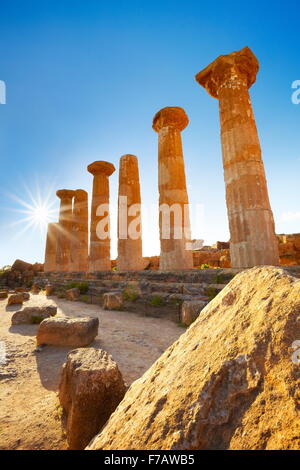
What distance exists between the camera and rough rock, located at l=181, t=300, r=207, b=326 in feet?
16.5

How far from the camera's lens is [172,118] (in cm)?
1018

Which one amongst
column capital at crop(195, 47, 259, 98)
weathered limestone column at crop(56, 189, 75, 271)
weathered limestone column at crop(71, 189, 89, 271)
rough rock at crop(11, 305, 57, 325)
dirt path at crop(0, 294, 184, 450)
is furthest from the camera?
Result: weathered limestone column at crop(56, 189, 75, 271)

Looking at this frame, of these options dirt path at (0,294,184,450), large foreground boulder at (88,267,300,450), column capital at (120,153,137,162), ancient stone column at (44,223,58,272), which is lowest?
dirt path at (0,294,184,450)

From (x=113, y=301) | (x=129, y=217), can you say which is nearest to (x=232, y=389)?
(x=113, y=301)

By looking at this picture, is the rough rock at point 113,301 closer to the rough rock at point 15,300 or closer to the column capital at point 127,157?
the rough rock at point 15,300

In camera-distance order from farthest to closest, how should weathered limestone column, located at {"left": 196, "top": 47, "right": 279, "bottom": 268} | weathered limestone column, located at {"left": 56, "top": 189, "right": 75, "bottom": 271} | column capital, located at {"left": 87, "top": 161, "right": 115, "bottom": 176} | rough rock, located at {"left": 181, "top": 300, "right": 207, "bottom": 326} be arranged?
weathered limestone column, located at {"left": 56, "top": 189, "right": 75, "bottom": 271} → column capital, located at {"left": 87, "top": 161, "right": 115, "bottom": 176} → weathered limestone column, located at {"left": 196, "top": 47, "right": 279, "bottom": 268} → rough rock, located at {"left": 181, "top": 300, "right": 207, "bottom": 326}

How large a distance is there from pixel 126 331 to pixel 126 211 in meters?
8.28

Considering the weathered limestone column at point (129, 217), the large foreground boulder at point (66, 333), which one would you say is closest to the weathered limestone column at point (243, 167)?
the large foreground boulder at point (66, 333)

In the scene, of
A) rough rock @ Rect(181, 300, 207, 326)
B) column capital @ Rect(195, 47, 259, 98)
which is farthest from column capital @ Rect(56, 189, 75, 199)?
rough rock @ Rect(181, 300, 207, 326)

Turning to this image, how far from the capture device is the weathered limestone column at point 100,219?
48.5 ft

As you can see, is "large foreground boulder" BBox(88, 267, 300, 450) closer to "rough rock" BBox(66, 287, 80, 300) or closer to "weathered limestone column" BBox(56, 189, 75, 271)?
"rough rock" BBox(66, 287, 80, 300)

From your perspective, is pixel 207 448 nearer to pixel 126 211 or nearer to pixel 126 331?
pixel 126 331

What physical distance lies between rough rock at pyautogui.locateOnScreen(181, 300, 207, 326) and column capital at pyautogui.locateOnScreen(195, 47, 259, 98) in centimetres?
705

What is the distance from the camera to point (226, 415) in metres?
0.88
